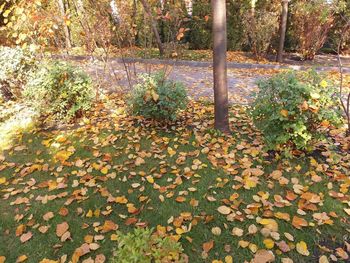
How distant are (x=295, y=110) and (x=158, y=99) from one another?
1.94 metres

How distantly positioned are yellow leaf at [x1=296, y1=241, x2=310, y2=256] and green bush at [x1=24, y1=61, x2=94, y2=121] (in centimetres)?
386

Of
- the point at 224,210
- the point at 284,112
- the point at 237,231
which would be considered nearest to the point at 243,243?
the point at 237,231

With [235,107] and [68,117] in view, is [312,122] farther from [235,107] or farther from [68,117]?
[68,117]

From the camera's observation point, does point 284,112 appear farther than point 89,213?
Yes

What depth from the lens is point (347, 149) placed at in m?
3.96

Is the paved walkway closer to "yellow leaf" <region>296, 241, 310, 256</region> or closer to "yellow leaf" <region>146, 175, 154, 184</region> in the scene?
"yellow leaf" <region>146, 175, 154, 184</region>

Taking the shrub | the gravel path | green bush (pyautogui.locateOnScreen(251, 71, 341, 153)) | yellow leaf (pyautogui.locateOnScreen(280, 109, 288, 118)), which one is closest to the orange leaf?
green bush (pyautogui.locateOnScreen(251, 71, 341, 153))

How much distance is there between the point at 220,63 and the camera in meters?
4.16

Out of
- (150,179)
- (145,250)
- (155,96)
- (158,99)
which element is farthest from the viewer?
(158,99)

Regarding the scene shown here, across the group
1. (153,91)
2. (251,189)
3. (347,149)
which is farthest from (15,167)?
(347,149)

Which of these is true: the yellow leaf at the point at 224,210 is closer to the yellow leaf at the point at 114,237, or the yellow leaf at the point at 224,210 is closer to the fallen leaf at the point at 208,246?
the fallen leaf at the point at 208,246

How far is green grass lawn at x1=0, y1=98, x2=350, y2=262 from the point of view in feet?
9.25

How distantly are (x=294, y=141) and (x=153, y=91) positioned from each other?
206cm

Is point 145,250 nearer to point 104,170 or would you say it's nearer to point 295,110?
point 104,170
